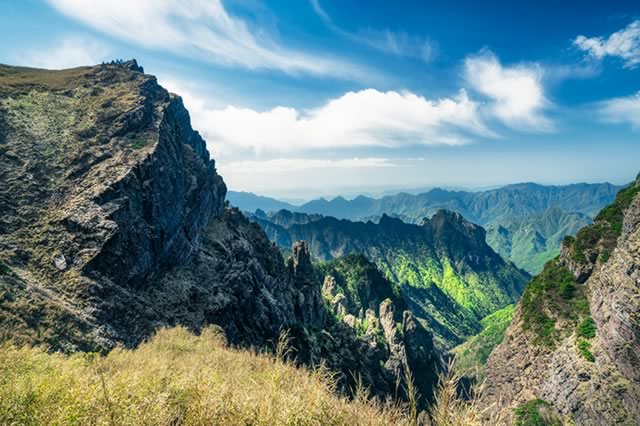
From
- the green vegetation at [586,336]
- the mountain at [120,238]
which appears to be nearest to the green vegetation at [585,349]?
the green vegetation at [586,336]

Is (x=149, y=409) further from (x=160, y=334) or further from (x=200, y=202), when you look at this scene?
(x=200, y=202)

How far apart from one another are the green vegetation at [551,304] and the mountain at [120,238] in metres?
33.5

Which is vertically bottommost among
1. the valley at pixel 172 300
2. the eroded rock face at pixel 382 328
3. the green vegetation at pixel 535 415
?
the eroded rock face at pixel 382 328

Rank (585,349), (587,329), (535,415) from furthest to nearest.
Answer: (587,329)
(535,415)
(585,349)

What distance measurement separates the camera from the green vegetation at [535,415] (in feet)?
221

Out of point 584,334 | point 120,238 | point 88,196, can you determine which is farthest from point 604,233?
point 88,196

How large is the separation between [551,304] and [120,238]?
90190 mm

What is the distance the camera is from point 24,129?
55.5 metres

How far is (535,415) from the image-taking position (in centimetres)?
6950

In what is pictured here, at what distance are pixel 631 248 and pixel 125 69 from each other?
11718 cm

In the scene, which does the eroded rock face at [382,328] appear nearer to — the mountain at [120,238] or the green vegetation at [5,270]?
the mountain at [120,238]

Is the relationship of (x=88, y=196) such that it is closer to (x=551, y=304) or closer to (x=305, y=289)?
(x=305, y=289)

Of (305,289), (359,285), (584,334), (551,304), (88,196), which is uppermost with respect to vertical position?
(88,196)

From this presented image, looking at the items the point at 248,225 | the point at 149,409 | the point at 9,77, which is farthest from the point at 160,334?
the point at 9,77
